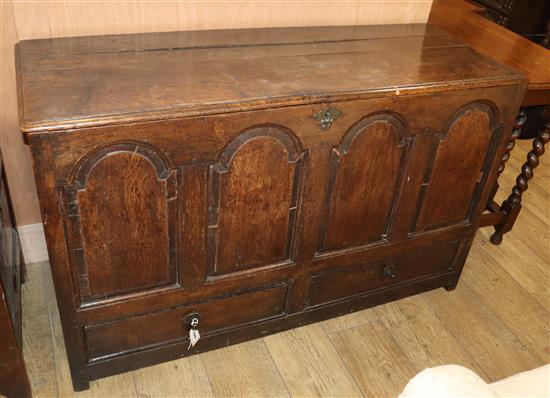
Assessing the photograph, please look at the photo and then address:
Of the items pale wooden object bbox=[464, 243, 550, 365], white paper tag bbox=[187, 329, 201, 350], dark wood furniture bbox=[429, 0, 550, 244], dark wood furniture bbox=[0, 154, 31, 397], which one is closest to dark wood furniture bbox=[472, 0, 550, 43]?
dark wood furniture bbox=[429, 0, 550, 244]

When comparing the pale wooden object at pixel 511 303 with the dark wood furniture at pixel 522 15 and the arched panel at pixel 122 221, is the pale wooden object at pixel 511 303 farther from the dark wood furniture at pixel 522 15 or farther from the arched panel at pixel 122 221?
the dark wood furniture at pixel 522 15

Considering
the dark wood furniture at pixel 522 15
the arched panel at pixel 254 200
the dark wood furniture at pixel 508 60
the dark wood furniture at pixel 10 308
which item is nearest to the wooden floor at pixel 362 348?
the dark wood furniture at pixel 10 308

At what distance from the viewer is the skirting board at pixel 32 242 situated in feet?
6.39

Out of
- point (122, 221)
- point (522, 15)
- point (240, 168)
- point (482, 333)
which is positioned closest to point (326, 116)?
point (240, 168)

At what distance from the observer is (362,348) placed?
1.83 metres

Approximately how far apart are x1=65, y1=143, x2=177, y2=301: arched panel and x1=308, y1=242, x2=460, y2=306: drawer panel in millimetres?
538

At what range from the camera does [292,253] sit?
1.60 m

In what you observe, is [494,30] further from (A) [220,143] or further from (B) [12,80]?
(B) [12,80]

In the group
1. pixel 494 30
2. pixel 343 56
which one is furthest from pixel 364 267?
pixel 494 30

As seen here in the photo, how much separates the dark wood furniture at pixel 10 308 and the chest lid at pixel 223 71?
0.49 metres

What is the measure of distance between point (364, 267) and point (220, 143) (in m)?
0.78

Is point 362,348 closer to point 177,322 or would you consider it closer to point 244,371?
point 244,371

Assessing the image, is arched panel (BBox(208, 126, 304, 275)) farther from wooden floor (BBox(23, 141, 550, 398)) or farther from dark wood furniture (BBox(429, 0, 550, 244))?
dark wood furniture (BBox(429, 0, 550, 244))

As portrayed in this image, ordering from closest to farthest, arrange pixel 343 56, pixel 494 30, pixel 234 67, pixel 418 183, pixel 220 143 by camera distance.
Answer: pixel 220 143, pixel 234 67, pixel 343 56, pixel 418 183, pixel 494 30
